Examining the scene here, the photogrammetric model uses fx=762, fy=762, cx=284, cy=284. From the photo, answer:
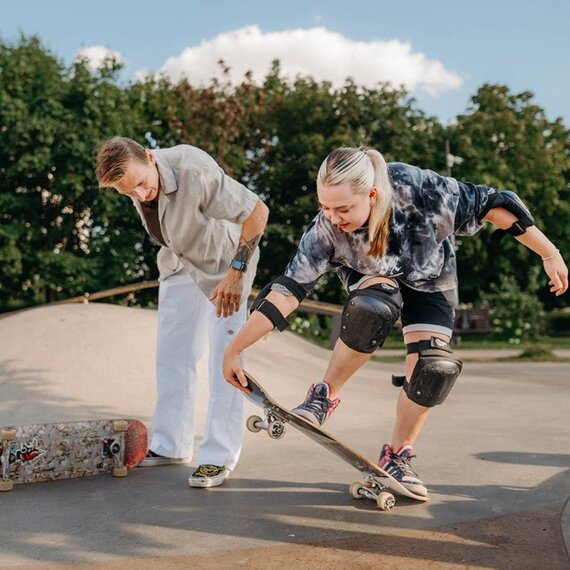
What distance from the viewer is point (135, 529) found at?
2.99m

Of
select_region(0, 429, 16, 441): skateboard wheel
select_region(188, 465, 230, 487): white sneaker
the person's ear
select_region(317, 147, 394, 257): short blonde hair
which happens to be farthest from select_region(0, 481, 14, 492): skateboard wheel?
the person's ear

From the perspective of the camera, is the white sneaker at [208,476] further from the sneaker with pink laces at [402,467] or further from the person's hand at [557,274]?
the person's hand at [557,274]

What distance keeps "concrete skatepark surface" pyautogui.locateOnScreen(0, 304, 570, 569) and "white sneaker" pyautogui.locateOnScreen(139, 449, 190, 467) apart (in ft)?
0.35

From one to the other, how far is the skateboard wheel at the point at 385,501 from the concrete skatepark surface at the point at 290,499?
4 cm

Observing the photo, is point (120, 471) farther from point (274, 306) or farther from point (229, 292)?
point (274, 306)

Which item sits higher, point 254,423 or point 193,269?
point 193,269

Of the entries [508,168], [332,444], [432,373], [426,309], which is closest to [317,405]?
[332,444]

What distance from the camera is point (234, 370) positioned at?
307 centimetres

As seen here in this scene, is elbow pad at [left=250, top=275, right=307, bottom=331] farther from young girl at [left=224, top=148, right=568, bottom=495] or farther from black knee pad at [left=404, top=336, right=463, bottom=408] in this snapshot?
black knee pad at [left=404, top=336, right=463, bottom=408]

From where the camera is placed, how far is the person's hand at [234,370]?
305 cm

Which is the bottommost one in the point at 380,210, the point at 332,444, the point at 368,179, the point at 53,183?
the point at 332,444

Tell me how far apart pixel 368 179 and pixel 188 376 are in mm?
1797

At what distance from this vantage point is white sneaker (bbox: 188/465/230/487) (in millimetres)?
3658

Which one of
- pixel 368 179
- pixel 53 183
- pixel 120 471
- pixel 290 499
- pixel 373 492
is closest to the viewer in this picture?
pixel 368 179
